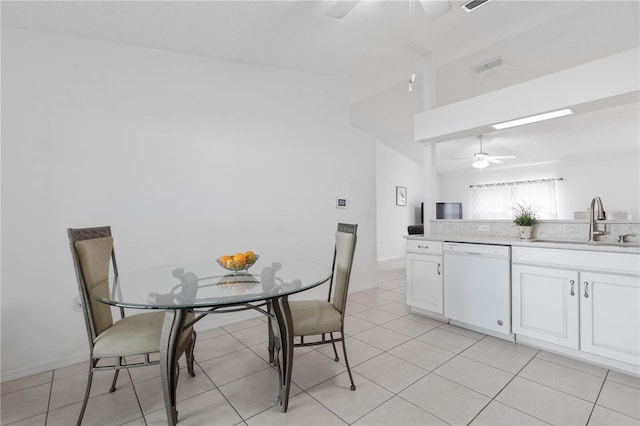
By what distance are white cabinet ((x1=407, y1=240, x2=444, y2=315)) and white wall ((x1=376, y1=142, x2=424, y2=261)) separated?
→ 136 inches

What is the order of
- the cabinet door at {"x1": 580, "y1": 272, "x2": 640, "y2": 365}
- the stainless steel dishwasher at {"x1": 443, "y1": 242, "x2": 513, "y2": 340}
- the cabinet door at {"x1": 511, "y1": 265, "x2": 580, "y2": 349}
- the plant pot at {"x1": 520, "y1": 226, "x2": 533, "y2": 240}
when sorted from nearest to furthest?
the cabinet door at {"x1": 580, "y1": 272, "x2": 640, "y2": 365}, the cabinet door at {"x1": 511, "y1": 265, "x2": 580, "y2": 349}, the stainless steel dishwasher at {"x1": 443, "y1": 242, "x2": 513, "y2": 340}, the plant pot at {"x1": 520, "y1": 226, "x2": 533, "y2": 240}

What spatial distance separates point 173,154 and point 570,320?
3.45 metres

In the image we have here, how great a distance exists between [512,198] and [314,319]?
25.2 ft

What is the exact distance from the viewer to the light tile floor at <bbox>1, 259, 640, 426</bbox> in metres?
1.67

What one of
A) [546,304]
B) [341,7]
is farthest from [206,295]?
[546,304]

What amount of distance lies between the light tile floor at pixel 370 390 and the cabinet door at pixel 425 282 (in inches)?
17.4

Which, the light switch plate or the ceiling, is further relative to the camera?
the light switch plate

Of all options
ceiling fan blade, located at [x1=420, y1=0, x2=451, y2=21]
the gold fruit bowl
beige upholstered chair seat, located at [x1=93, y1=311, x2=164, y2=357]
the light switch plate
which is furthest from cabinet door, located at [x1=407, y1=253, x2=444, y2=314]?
beige upholstered chair seat, located at [x1=93, y1=311, x2=164, y2=357]

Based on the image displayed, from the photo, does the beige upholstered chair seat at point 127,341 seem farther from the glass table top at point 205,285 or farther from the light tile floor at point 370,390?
the light tile floor at point 370,390

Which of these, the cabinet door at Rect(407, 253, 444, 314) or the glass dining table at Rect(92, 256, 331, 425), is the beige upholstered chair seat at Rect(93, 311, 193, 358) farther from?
the cabinet door at Rect(407, 253, 444, 314)

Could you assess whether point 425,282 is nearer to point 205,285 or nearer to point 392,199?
point 205,285

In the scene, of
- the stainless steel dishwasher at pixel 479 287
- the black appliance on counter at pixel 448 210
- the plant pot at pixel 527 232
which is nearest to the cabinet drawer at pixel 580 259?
the stainless steel dishwasher at pixel 479 287

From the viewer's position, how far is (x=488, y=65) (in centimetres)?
337

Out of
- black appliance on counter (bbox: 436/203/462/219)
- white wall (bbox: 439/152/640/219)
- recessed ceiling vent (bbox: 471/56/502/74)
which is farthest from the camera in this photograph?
black appliance on counter (bbox: 436/203/462/219)
